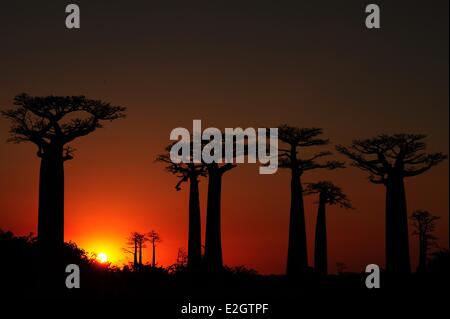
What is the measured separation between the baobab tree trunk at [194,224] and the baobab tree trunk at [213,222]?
2.05 m

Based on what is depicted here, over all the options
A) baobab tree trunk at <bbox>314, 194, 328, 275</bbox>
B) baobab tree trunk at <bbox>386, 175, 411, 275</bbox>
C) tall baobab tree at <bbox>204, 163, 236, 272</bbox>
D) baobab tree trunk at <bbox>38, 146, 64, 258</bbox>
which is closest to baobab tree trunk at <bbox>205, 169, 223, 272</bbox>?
tall baobab tree at <bbox>204, 163, 236, 272</bbox>

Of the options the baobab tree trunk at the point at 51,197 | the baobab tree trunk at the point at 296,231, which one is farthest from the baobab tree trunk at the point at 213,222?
the baobab tree trunk at the point at 51,197

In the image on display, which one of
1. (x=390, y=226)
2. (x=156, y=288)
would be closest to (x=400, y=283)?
(x=390, y=226)

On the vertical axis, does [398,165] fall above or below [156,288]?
above

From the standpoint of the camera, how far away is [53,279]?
3058cm

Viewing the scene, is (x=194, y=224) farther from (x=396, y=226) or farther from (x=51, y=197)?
(x=51, y=197)

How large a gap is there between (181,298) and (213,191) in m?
13.4

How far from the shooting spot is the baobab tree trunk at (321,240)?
49.9 metres

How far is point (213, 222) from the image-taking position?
134ft

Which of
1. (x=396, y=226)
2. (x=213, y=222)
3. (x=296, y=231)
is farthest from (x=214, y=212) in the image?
(x=396, y=226)

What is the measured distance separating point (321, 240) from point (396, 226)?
36.3 ft

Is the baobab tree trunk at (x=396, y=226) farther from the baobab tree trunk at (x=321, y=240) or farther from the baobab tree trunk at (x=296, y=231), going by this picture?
the baobab tree trunk at (x=321, y=240)
